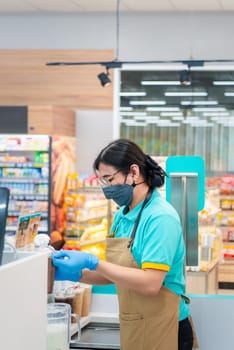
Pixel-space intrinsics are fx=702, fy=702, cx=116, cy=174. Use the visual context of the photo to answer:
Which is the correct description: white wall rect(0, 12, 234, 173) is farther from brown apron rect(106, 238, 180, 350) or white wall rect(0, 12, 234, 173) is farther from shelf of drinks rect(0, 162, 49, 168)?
brown apron rect(106, 238, 180, 350)

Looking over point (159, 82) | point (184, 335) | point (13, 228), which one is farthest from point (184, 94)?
point (184, 335)

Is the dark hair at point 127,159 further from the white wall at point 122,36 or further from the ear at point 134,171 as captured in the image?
the white wall at point 122,36

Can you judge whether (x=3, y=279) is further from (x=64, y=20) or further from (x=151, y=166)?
(x=64, y=20)

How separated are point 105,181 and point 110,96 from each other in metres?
6.93

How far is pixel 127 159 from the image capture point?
2855mm

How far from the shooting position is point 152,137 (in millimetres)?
9750

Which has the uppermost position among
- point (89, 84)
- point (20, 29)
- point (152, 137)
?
point (20, 29)

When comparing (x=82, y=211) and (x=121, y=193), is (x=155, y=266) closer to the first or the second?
(x=121, y=193)

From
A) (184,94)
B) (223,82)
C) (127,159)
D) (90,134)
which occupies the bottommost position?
(127,159)

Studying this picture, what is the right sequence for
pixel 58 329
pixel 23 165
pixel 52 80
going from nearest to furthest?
pixel 58 329
pixel 23 165
pixel 52 80

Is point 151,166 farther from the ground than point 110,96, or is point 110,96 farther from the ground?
point 110,96

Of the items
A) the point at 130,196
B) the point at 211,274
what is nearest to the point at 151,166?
the point at 130,196

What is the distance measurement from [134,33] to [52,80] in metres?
1.31

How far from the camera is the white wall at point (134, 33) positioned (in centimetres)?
941
